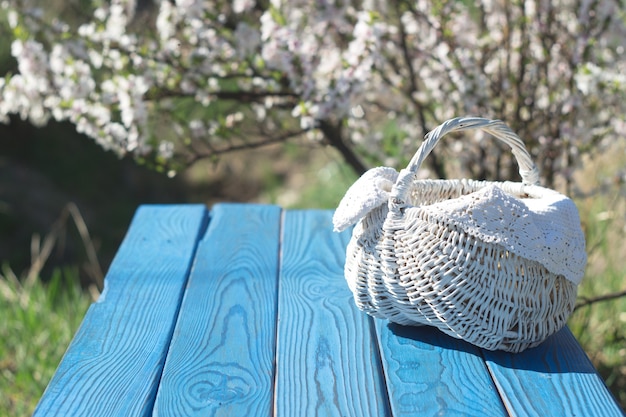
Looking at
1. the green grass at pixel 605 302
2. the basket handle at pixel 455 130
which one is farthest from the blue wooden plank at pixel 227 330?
the green grass at pixel 605 302

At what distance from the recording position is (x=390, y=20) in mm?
2943

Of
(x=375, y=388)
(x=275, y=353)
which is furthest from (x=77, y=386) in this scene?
(x=375, y=388)

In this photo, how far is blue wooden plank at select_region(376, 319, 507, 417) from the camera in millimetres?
1341

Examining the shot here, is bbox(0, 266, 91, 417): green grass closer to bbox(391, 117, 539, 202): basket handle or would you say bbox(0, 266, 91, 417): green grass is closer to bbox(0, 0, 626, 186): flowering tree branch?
bbox(0, 0, 626, 186): flowering tree branch

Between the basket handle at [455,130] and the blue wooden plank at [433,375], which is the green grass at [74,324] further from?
the blue wooden plank at [433,375]

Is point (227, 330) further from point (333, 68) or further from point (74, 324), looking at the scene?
point (74, 324)

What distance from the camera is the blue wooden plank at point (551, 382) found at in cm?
133

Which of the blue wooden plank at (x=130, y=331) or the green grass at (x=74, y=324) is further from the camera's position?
the green grass at (x=74, y=324)

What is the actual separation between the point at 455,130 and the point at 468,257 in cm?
25

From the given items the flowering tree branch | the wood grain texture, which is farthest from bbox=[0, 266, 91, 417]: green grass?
the wood grain texture

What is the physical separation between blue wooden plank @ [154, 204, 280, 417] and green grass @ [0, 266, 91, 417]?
93 centimetres

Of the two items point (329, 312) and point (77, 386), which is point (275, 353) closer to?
point (329, 312)

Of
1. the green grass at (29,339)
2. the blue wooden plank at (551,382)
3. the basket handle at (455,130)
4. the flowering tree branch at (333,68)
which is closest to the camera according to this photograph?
the blue wooden plank at (551,382)

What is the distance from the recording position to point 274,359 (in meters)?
1.50
